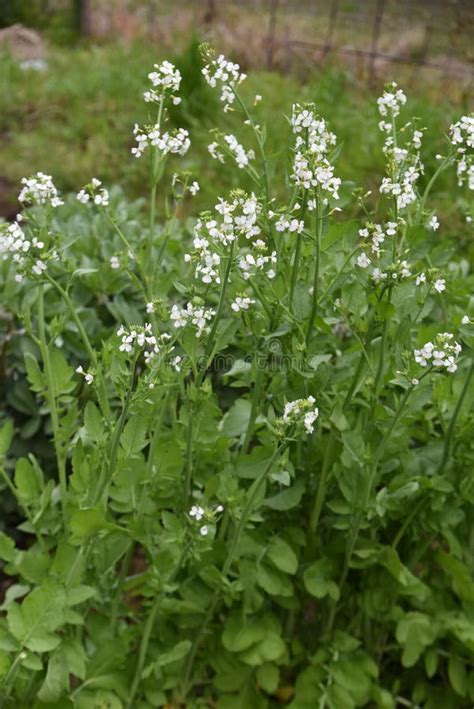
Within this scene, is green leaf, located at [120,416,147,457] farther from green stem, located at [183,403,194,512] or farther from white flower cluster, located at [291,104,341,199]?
white flower cluster, located at [291,104,341,199]

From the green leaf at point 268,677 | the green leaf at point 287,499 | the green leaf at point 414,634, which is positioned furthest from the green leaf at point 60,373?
the green leaf at point 414,634

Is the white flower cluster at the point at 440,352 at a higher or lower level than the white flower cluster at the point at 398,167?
lower

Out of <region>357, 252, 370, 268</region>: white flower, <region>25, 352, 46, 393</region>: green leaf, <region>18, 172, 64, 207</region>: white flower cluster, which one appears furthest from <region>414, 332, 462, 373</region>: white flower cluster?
<region>25, 352, 46, 393</region>: green leaf

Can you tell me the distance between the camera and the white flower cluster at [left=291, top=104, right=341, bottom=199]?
1563 millimetres

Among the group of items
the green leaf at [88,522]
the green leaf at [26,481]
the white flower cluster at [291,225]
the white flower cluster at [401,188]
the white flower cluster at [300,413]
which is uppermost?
the white flower cluster at [401,188]

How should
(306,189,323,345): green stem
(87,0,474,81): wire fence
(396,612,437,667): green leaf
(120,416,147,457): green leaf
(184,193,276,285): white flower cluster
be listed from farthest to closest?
(87,0,474,81): wire fence < (396,612,437,667): green leaf < (120,416,147,457): green leaf < (306,189,323,345): green stem < (184,193,276,285): white flower cluster

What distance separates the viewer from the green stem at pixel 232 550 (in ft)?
5.64

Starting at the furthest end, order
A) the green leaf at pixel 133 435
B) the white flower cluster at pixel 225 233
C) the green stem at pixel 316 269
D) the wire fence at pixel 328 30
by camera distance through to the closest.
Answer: the wire fence at pixel 328 30, the green leaf at pixel 133 435, the green stem at pixel 316 269, the white flower cluster at pixel 225 233

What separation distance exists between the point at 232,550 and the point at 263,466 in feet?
0.59

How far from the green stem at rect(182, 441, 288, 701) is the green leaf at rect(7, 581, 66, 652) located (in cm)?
33

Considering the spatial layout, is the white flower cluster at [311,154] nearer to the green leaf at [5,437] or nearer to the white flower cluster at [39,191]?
the white flower cluster at [39,191]

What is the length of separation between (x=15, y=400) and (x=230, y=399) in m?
0.56

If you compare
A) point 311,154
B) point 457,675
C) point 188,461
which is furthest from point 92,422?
point 457,675

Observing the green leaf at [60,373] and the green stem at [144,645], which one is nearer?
the green stem at [144,645]
